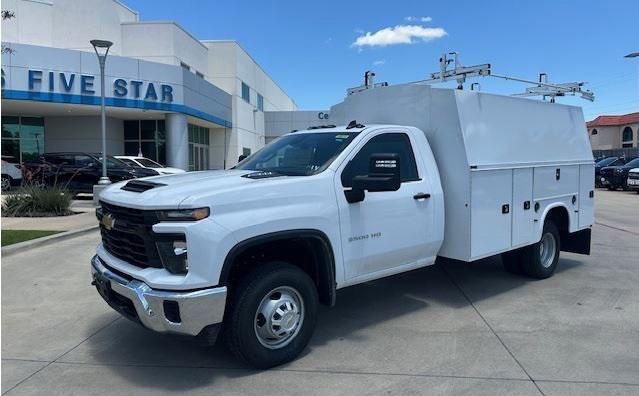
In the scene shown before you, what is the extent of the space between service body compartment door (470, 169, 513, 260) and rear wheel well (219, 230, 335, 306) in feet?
6.28

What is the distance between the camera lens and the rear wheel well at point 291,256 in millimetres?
3943

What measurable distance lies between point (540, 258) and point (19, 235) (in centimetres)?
934

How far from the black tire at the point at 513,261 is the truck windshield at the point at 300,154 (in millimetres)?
3352

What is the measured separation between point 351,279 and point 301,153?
1.35 metres

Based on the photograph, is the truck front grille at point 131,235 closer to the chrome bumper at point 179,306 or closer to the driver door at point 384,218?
the chrome bumper at point 179,306

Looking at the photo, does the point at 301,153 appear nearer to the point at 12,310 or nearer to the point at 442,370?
the point at 442,370

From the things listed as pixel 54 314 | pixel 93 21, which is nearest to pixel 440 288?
pixel 54 314

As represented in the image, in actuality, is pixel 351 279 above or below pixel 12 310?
above

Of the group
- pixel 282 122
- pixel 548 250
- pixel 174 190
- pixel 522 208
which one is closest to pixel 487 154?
pixel 522 208

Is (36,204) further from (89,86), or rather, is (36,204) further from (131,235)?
(89,86)

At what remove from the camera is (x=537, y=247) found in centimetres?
690

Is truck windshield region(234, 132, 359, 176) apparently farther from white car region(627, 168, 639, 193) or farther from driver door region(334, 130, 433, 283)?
white car region(627, 168, 639, 193)

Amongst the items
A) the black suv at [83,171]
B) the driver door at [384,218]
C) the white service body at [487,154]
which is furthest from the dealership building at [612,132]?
the driver door at [384,218]

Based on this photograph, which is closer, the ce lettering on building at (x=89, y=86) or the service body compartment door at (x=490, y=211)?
the service body compartment door at (x=490, y=211)
